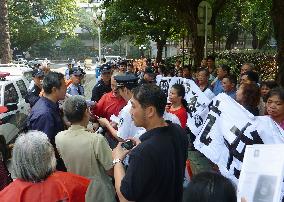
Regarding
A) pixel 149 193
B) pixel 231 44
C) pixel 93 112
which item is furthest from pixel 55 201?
pixel 231 44

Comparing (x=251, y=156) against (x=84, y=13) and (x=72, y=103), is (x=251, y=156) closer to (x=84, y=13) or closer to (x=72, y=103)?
(x=72, y=103)

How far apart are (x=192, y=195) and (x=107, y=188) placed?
67.3 inches

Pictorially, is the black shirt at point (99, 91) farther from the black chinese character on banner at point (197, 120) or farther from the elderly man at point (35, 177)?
the elderly man at point (35, 177)

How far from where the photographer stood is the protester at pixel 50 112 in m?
A: 4.12

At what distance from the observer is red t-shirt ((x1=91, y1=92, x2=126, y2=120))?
557cm

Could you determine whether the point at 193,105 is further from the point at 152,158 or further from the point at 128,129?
the point at 152,158

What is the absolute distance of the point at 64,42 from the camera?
78.9 meters

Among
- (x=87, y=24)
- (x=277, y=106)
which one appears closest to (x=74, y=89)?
(x=277, y=106)

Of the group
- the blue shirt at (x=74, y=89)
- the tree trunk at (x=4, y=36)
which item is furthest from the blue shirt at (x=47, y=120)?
the tree trunk at (x=4, y=36)

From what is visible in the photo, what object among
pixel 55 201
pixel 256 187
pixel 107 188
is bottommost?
pixel 107 188

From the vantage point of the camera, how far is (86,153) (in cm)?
347

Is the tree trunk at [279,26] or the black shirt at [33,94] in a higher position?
the tree trunk at [279,26]

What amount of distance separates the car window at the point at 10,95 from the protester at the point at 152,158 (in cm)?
576

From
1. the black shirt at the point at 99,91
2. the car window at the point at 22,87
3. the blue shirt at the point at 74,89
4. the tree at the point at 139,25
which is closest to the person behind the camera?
the black shirt at the point at 99,91
